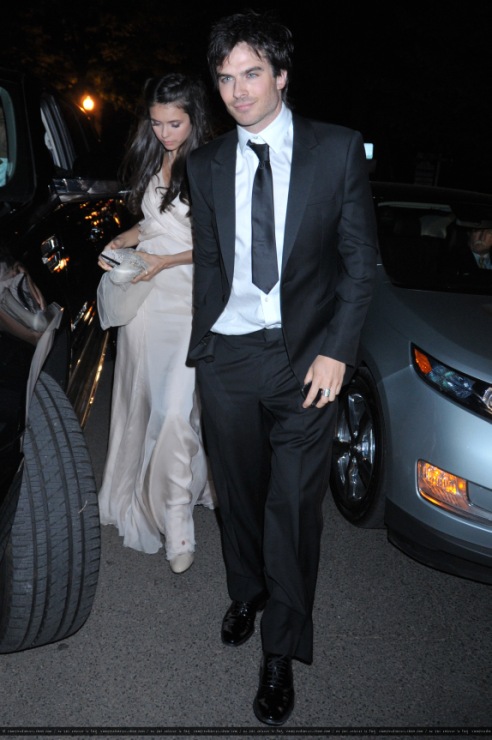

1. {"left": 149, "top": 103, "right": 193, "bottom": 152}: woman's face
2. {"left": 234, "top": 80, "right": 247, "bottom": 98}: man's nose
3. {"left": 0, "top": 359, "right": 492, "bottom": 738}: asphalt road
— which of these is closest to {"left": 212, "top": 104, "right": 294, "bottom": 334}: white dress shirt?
{"left": 234, "top": 80, "right": 247, "bottom": 98}: man's nose

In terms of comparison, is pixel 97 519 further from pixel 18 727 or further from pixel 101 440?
pixel 101 440

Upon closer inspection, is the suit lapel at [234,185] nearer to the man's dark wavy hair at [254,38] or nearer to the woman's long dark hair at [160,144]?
the man's dark wavy hair at [254,38]

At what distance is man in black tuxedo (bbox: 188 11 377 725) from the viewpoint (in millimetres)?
2293

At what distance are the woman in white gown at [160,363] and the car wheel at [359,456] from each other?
670 millimetres

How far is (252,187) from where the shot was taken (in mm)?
Answer: 2354

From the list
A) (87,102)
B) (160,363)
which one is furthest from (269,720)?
(87,102)

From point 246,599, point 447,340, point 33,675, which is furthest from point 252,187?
point 33,675

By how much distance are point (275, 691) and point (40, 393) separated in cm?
117

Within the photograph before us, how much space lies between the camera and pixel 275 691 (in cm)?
252

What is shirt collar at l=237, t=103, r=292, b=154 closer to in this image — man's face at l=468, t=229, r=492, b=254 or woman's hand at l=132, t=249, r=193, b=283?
woman's hand at l=132, t=249, r=193, b=283

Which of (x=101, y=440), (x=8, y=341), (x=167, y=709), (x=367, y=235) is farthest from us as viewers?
(x=101, y=440)

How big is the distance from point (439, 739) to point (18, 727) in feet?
4.04

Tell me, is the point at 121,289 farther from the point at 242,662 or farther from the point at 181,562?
the point at 242,662

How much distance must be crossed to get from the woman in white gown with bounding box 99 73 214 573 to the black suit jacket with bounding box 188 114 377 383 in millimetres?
654
